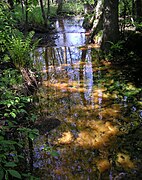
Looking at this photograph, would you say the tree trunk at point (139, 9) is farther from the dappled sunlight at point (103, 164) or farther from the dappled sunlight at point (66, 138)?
the dappled sunlight at point (103, 164)

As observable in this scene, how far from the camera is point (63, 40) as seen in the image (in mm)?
13008

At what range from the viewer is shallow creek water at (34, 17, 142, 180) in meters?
3.69

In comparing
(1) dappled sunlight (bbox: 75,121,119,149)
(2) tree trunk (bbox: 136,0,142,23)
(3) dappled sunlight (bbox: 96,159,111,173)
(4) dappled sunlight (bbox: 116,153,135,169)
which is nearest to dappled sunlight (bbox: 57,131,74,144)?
(1) dappled sunlight (bbox: 75,121,119,149)

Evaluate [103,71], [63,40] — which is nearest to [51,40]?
[63,40]

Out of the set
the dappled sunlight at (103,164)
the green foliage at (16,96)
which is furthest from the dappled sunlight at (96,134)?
the green foliage at (16,96)

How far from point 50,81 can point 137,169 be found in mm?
4184

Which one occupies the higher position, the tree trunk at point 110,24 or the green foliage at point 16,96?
the tree trunk at point 110,24

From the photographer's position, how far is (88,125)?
4797 millimetres

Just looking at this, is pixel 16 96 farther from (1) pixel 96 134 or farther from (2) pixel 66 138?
(1) pixel 96 134

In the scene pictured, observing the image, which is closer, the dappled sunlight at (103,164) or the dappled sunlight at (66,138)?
the dappled sunlight at (103,164)

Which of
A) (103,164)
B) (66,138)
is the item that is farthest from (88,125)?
(103,164)

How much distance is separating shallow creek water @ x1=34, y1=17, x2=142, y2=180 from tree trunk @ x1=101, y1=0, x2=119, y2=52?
3.40 feet

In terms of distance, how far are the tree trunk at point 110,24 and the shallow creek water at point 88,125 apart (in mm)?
1036

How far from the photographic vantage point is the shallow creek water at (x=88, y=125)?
3686mm
